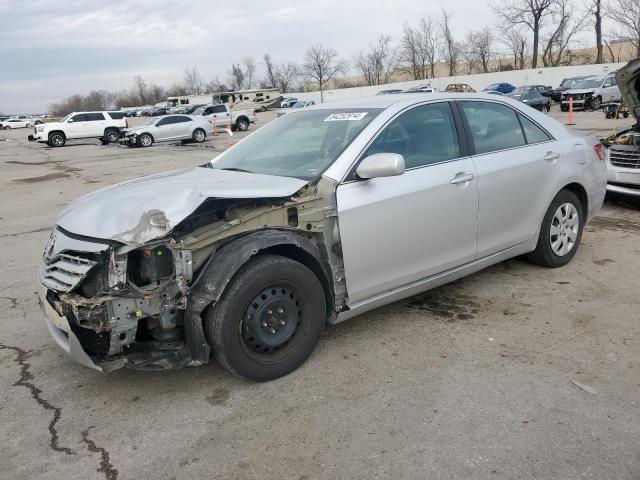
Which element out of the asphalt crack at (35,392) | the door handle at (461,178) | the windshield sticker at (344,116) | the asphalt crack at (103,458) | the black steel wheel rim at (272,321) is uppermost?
the windshield sticker at (344,116)

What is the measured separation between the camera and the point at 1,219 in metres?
9.54

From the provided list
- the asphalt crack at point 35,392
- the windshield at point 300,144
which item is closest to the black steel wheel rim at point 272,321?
the windshield at point 300,144

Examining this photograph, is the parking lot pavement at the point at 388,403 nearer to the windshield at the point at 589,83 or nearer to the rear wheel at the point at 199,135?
the rear wheel at the point at 199,135

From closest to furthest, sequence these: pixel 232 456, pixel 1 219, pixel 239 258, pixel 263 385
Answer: pixel 232 456 < pixel 239 258 < pixel 263 385 < pixel 1 219

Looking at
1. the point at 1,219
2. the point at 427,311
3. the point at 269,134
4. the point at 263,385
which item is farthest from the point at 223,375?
the point at 1,219

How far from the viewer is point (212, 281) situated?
302 centimetres

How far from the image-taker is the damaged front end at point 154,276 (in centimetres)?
293

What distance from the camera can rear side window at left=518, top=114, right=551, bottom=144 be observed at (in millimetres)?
4781

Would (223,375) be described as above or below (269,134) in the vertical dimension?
below

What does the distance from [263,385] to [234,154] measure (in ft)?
6.74

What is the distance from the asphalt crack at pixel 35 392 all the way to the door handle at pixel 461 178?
2.95m

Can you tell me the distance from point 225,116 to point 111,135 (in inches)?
267

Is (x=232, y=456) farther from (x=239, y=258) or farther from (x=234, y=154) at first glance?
(x=234, y=154)

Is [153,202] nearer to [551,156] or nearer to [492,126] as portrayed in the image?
[492,126]
